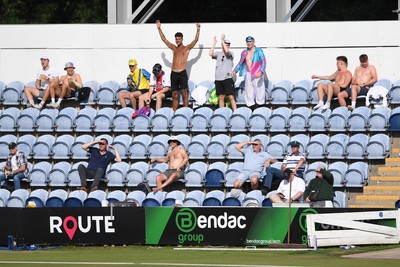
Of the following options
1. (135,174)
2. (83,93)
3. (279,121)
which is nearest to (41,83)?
(83,93)

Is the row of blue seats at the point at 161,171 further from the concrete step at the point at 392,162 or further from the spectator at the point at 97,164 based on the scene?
the concrete step at the point at 392,162

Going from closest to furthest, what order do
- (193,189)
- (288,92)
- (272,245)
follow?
(272,245) < (193,189) < (288,92)

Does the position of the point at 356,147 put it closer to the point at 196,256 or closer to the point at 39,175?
the point at 196,256

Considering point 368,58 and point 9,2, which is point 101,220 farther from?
point 9,2

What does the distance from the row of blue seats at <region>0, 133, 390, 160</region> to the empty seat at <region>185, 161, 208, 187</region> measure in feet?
1.83

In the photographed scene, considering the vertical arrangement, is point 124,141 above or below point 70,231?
above

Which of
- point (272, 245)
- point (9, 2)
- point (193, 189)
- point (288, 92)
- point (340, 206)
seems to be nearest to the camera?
point (272, 245)

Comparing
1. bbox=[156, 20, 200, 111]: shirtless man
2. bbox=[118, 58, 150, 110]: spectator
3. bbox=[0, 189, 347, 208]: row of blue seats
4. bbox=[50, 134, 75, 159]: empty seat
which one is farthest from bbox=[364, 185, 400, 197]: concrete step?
bbox=[50, 134, 75, 159]: empty seat

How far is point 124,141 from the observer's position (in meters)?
28.0

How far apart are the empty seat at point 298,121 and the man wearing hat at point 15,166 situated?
6.24 m

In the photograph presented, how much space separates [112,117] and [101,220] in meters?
5.25

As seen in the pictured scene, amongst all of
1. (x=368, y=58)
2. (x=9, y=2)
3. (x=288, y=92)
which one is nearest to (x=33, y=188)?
(x=288, y=92)

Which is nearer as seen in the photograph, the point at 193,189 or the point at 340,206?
the point at 340,206

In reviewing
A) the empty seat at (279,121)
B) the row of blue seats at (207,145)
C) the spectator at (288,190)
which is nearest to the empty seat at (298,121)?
Answer: the empty seat at (279,121)
